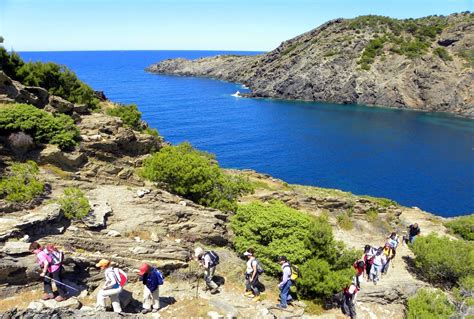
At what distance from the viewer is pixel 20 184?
56.5 ft

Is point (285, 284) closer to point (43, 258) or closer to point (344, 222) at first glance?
point (43, 258)

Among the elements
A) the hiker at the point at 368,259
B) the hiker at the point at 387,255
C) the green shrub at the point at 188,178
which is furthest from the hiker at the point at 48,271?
the hiker at the point at 387,255

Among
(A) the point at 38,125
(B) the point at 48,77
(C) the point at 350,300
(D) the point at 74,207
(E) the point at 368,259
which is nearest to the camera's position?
(C) the point at 350,300

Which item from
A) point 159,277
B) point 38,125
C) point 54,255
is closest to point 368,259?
point 159,277

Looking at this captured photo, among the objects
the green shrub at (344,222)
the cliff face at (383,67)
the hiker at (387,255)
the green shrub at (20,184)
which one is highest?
the cliff face at (383,67)

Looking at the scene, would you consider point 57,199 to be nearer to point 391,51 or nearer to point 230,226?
point 230,226

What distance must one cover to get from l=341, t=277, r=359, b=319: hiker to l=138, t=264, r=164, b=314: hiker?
7.77 meters

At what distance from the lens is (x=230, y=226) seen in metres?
21.0

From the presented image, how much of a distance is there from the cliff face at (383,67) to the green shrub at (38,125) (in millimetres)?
124672

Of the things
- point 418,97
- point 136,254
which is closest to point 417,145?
point 418,97

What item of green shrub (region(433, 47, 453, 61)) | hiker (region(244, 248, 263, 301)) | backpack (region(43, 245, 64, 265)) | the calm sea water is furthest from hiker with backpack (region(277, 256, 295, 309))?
green shrub (region(433, 47, 453, 61))

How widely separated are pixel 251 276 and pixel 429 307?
7.92 meters

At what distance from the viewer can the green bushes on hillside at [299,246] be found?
1678 centimetres

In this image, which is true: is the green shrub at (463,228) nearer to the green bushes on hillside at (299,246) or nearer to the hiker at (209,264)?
Result: the green bushes on hillside at (299,246)
